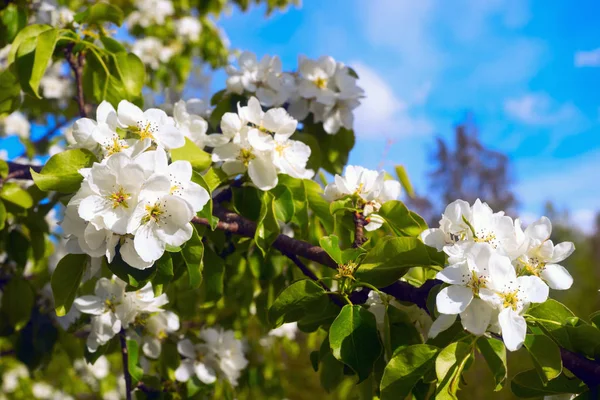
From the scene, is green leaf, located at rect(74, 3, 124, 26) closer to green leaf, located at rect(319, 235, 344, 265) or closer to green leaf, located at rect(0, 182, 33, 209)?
green leaf, located at rect(0, 182, 33, 209)

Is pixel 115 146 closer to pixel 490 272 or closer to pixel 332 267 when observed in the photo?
pixel 332 267

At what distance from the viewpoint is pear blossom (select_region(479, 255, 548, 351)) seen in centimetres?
91

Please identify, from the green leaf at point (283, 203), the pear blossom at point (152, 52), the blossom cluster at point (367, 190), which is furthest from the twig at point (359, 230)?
the pear blossom at point (152, 52)

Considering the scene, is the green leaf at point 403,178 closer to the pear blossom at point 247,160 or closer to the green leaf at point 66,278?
the pear blossom at point 247,160

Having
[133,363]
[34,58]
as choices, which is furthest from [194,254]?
[34,58]

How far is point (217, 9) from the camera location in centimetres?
393

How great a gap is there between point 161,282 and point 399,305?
0.48m

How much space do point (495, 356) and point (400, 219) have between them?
362 mm

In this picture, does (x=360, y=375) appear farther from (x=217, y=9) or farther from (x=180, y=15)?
(x=180, y=15)

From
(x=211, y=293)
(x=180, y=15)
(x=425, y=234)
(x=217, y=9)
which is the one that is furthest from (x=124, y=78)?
(x=180, y=15)

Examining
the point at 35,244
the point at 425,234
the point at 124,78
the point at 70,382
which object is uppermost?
the point at 425,234

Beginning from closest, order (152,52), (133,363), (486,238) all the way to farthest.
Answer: (486,238)
(133,363)
(152,52)

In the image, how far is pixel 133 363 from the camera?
1.45m

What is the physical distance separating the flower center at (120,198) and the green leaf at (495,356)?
64 cm
